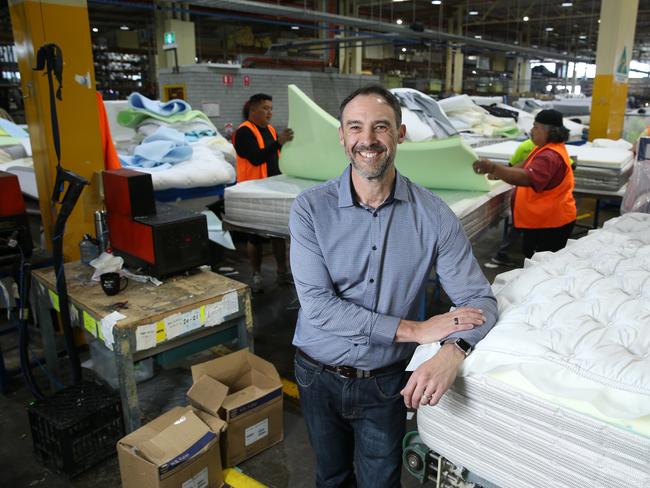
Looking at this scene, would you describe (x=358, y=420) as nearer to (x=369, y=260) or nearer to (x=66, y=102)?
(x=369, y=260)

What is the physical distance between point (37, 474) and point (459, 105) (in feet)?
22.6

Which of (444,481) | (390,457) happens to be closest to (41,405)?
(390,457)

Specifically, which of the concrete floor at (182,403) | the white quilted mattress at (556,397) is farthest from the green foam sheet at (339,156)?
the white quilted mattress at (556,397)

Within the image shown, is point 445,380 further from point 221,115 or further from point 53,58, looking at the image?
point 221,115

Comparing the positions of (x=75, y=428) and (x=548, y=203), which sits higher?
(x=548, y=203)

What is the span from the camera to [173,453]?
217 centimetres

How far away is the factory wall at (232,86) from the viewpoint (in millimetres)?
7895

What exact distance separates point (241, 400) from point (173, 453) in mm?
422

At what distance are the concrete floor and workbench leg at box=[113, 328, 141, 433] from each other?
12.4 inches

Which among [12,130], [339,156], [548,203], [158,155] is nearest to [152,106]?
[158,155]

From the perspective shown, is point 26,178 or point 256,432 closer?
point 256,432

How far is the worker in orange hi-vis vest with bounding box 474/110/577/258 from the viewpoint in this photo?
3693 millimetres

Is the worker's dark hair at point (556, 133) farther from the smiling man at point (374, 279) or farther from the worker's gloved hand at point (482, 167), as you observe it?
the smiling man at point (374, 279)

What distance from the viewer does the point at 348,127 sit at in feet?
5.17
